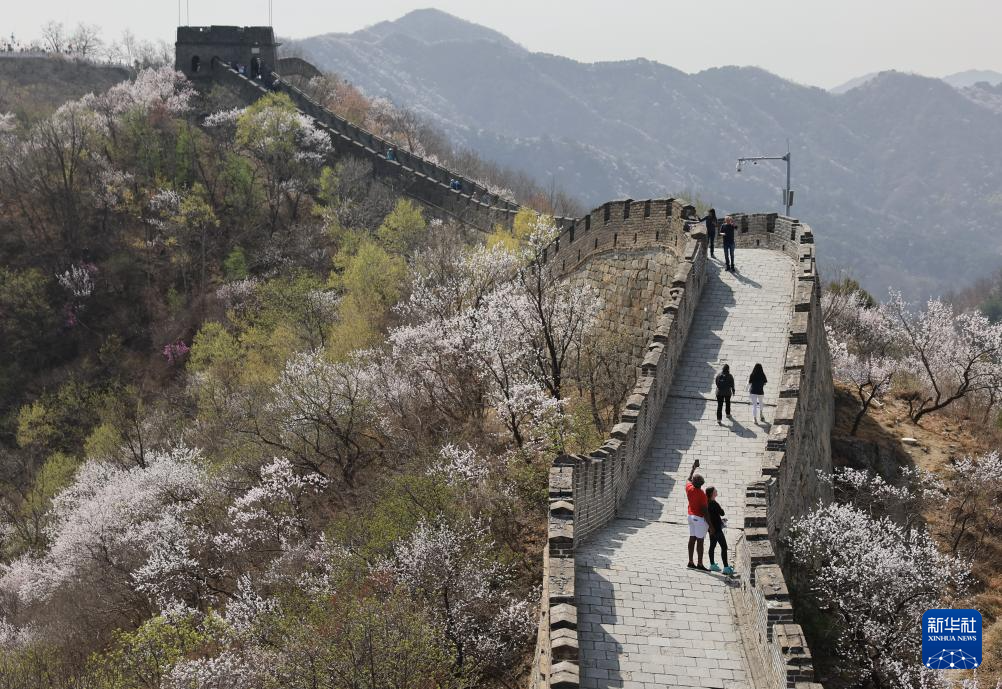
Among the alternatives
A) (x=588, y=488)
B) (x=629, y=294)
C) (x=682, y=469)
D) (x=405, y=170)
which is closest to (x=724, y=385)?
(x=682, y=469)

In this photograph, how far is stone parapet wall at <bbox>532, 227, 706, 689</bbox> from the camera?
13.4m

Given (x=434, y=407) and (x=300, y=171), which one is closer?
(x=434, y=407)

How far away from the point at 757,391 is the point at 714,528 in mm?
4611

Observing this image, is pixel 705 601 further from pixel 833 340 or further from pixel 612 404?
pixel 833 340

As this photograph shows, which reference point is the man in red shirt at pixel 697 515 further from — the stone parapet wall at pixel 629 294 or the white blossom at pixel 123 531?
the white blossom at pixel 123 531

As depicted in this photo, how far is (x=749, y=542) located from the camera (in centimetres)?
1484

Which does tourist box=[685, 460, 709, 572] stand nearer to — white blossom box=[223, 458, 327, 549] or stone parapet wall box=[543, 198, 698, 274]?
stone parapet wall box=[543, 198, 698, 274]

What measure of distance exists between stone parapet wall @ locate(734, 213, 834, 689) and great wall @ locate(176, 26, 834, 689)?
0.03 meters

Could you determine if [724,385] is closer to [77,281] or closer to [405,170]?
[405,170]

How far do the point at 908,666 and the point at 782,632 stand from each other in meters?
6.94

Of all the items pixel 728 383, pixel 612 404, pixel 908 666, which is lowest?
pixel 908 666

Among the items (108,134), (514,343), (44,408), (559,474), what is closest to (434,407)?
(514,343)

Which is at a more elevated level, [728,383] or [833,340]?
[728,383]

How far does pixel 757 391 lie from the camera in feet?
63.0
